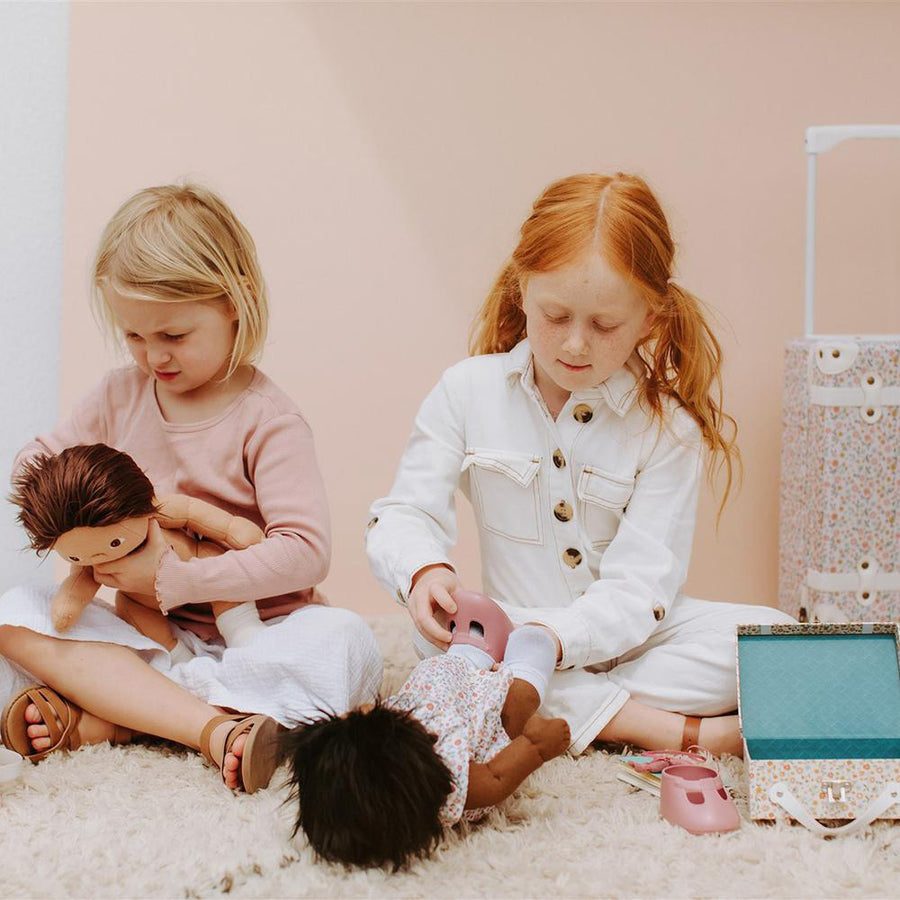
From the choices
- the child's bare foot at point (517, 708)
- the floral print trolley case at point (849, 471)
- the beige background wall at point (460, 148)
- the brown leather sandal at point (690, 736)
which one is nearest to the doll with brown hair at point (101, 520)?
the child's bare foot at point (517, 708)

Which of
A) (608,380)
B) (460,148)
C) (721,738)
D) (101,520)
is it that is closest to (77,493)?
(101,520)

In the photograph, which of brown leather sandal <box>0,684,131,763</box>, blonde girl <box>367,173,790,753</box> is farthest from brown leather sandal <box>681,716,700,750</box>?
brown leather sandal <box>0,684,131,763</box>

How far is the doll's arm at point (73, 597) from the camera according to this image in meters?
1.18

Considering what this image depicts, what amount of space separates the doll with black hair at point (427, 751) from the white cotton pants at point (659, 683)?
135 mm

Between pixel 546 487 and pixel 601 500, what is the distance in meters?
0.07

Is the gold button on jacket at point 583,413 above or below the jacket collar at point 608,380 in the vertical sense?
below

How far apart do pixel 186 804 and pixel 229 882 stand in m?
0.18

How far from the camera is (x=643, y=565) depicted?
4.11 feet

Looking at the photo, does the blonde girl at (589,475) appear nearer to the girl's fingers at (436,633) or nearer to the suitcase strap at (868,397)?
the girl's fingers at (436,633)

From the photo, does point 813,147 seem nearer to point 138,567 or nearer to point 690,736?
point 690,736

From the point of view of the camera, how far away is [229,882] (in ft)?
2.93

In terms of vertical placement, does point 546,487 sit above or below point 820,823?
above

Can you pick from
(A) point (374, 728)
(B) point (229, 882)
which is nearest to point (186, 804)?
(B) point (229, 882)

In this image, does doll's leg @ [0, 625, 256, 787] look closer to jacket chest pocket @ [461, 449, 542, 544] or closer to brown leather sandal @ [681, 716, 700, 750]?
jacket chest pocket @ [461, 449, 542, 544]
